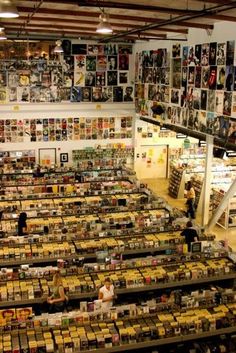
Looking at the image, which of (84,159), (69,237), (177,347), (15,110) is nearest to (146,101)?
(84,159)

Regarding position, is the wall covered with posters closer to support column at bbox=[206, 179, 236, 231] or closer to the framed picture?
support column at bbox=[206, 179, 236, 231]

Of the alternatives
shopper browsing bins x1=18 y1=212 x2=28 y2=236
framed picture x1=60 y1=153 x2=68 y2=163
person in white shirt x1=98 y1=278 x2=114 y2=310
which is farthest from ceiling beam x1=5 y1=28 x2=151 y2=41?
person in white shirt x1=98 y1=278 x2=114 y2=310

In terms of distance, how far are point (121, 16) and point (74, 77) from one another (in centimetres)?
778

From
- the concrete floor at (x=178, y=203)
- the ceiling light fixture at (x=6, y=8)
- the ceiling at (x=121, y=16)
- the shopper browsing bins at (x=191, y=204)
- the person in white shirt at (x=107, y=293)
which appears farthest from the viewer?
the shopper browsing bins at (x=191, y=204)

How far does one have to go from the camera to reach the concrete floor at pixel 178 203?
598 inches

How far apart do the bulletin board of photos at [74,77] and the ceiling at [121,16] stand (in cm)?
95

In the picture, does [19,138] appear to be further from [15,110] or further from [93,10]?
[93,10]

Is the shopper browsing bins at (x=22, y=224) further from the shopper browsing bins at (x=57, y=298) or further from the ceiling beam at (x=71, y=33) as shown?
the ceiling beam at (x=71, y=33)

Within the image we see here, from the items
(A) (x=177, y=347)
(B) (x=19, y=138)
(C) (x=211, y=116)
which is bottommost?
(A) (x=177, y=347)

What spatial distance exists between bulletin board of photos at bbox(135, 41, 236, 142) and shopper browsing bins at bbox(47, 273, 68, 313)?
6962 mm

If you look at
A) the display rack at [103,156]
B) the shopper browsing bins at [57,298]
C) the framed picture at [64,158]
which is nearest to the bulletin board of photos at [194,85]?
the display rack at [103,156]

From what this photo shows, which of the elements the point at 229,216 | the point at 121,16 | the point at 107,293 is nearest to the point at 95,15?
the point at 121,16

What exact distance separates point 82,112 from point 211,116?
7.59 metres

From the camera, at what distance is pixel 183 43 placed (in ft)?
54.0
